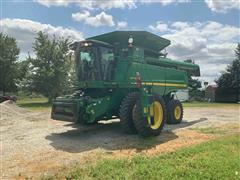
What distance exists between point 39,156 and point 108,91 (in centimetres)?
427

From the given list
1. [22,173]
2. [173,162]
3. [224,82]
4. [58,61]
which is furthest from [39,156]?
[224,82]

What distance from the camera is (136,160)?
745 centimetres

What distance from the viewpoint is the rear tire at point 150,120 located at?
1063 cm

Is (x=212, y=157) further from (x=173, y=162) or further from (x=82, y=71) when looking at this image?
(x=82, y=71)

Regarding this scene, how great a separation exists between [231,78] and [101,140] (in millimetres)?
47067

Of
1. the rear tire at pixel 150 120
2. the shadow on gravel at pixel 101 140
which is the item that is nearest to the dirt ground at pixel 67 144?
the shadow on gravel at pixel 101 140

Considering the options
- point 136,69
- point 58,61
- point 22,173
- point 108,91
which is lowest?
point 22,173

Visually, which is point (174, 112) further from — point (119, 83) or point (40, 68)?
point (40, 68)

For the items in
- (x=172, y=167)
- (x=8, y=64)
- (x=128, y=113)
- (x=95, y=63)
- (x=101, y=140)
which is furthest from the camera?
(x=8, y=64)

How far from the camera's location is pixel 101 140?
1074 centimetres

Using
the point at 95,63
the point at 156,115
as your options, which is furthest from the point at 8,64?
the point at 156,115

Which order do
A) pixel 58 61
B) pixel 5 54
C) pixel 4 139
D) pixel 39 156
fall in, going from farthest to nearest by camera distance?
pixel 5 54 → pixel 58 61 → pixel 4 139 → pixel 39 156

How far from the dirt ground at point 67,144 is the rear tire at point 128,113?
29 centimetres

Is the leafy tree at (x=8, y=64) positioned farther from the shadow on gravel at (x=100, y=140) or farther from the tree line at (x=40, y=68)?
the shadow on gravel at (x=100, y=140)
